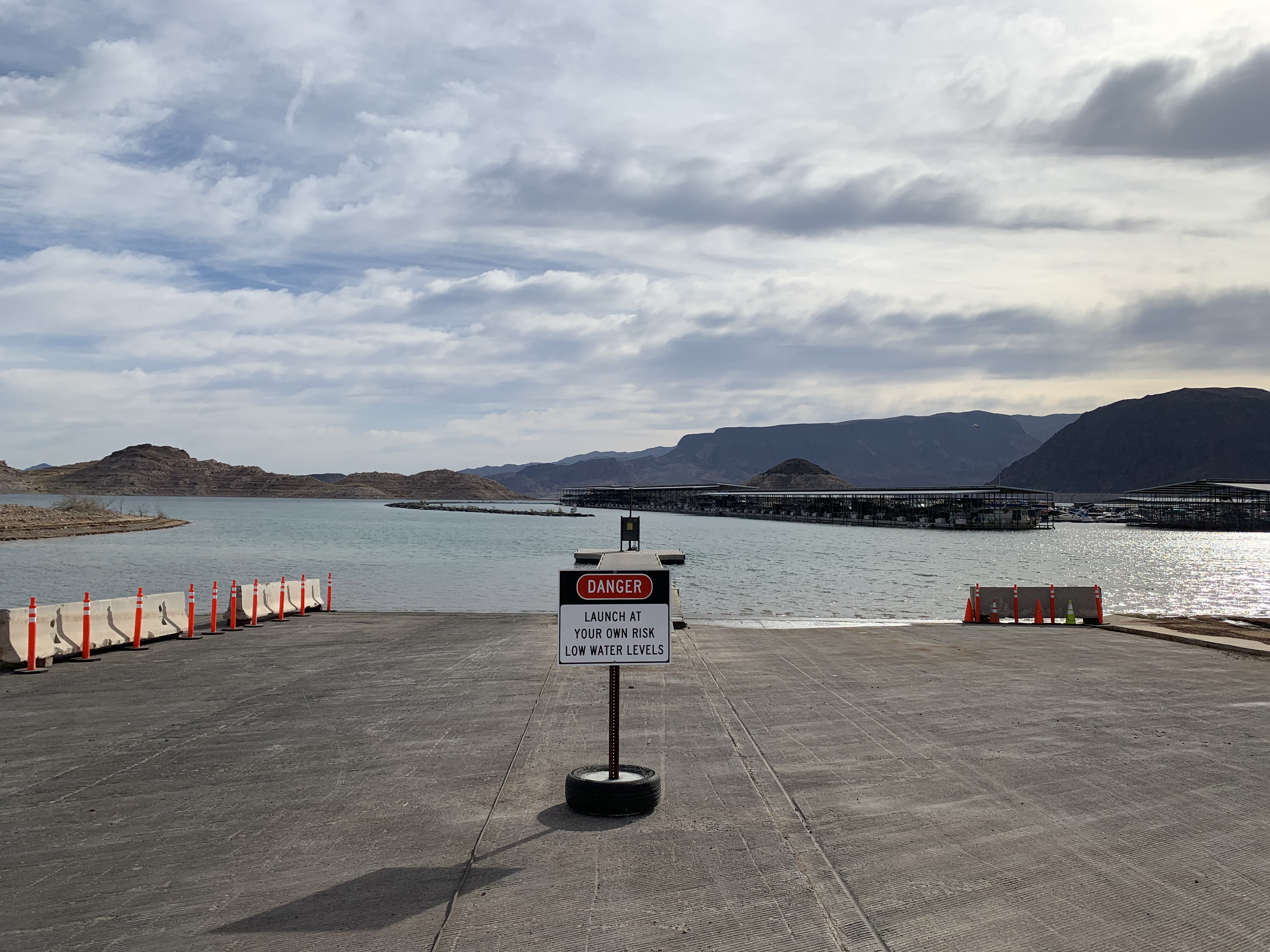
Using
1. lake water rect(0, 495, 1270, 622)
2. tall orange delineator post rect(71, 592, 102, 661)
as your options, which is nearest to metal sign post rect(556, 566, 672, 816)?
tall orange delineator post rect(71, 592, 102, 661)

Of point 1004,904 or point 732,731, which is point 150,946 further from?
point 732,731

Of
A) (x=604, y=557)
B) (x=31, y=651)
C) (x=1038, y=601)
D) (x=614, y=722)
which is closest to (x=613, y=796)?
(x=614, y=722)

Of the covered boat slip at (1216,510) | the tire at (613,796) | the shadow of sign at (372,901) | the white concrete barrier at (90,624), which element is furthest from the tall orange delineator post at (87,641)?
the covered boat slip at (1216,510)

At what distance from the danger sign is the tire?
3.31ft

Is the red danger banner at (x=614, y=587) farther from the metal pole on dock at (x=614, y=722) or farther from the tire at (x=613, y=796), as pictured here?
the tire at (x=613, y=796)

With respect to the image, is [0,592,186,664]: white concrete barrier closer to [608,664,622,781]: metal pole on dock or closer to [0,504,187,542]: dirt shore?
[608,664,622,781]: metal pole on dock

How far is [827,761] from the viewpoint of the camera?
9.88 meters

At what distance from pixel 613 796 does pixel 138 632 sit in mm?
13905

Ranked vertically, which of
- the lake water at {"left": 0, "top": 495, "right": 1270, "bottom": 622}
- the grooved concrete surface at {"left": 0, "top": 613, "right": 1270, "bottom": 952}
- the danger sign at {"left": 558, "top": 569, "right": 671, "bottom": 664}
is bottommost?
the lake water at {"left": 0, "top": 495, "right": 1270, "bottom": 622}

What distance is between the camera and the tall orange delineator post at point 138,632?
18.1 m

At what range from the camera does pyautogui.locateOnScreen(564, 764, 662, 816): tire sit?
7.97 metres

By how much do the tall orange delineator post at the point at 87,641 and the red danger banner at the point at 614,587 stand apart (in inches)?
486

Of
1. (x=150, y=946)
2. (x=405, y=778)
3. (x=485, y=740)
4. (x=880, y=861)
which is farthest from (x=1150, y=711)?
(x=150, y=946)

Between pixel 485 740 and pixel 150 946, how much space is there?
5.27 meters
